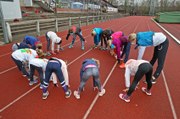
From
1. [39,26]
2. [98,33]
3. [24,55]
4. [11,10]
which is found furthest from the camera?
[11,10]

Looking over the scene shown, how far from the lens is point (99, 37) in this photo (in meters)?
7.38

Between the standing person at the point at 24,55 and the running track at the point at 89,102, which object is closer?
the running track at the point at 89,102

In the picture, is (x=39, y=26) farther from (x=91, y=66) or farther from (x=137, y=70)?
(x=137, y=70)

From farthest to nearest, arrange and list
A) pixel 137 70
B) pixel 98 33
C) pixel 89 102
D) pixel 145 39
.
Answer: pixel 98 33, pixel 145 39, pixel 89 102, pixel 137 70

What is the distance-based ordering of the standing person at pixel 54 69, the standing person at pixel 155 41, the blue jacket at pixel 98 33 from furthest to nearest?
the blue jacket at pixel 98 33 < the standing person at pixel 155 41 < the standing person at pixel 54 69

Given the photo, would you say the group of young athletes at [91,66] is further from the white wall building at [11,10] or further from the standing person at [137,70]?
the white wall building at [11,10]

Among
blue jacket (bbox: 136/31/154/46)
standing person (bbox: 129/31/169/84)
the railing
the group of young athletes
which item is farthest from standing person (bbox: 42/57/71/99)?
the railing

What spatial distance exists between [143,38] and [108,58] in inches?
101

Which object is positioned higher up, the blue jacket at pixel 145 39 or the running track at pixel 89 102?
the blue jacket at pixel 145 39

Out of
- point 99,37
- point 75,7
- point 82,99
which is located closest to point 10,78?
point 82,99

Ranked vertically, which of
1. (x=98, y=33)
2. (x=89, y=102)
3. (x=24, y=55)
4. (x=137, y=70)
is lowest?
(x=89, y=102)

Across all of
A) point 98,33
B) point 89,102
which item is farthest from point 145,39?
point 98,33

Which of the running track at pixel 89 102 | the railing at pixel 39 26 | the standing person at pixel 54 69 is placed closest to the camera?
the running track at pixel 89 102

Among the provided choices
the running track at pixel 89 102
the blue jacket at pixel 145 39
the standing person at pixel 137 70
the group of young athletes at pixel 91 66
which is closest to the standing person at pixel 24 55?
the group of young athletes at pixel 91 66
